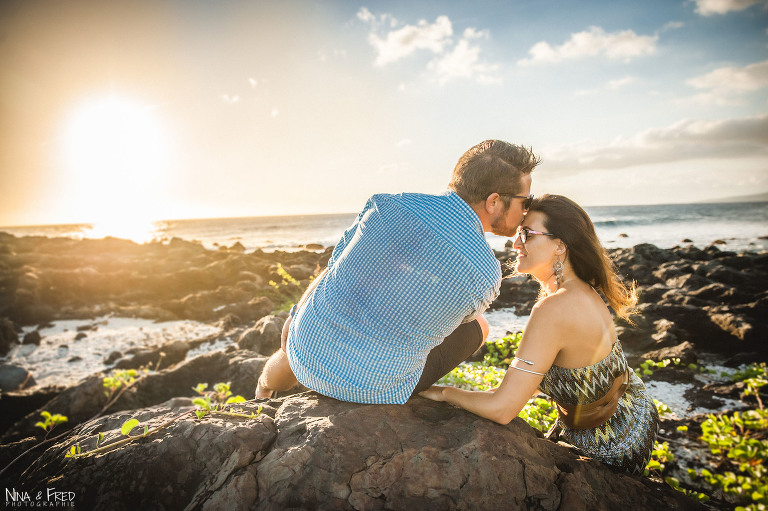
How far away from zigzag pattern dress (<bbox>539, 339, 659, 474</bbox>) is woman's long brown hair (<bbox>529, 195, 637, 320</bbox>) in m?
0.45

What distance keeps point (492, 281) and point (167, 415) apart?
2.51 m

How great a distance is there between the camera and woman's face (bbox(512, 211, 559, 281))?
2.73m

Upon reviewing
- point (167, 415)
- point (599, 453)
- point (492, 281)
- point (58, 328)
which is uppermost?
point (492, 281)

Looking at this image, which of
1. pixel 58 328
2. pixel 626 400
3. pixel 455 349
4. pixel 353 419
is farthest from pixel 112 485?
pixel 58 328

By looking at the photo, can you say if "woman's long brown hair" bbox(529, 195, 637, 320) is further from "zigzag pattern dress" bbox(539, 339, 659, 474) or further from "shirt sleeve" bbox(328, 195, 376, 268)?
"shirt sleeve" bbox(328, 195, 376, 268)

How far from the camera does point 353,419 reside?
7.40ft

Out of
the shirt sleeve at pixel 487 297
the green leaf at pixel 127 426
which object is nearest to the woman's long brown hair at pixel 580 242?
the shirt sleeve at pixel 487 297

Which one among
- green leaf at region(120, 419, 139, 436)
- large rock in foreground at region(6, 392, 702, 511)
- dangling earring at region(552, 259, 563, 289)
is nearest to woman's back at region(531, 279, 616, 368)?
dangling earring at region(552, 259, 563, 289)

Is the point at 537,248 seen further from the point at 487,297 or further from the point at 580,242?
the point at 487,297

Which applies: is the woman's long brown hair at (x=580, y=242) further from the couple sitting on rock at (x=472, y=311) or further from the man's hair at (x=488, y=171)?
the man's hair at (x=488, y=171)

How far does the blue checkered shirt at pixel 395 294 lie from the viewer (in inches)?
80.6

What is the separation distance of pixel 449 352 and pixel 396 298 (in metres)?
0.83

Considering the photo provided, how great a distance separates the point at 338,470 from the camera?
196 cm

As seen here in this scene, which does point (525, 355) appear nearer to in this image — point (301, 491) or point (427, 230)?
point (427, 230)
